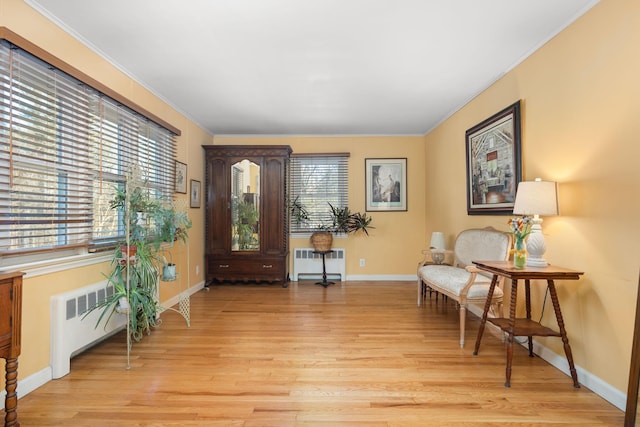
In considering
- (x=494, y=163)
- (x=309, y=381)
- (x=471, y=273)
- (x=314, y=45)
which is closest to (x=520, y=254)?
(x=471, y=273)

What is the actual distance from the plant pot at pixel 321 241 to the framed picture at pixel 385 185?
2.83 feet

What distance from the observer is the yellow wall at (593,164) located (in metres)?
1.75

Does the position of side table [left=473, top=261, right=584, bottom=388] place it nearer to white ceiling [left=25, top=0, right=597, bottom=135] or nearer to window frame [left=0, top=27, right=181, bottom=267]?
white ceiling [left=25, top=0, right=597, bottom=135]

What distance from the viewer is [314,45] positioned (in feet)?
7.97

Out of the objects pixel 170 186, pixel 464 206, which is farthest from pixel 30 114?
pixel 464 206

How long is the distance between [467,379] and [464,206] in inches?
84.9

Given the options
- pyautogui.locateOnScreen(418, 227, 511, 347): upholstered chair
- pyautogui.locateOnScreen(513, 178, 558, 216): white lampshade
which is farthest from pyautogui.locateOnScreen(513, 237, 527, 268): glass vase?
pyautogui.locateOnScreen(418, 227, 511, 347): upholstered chair

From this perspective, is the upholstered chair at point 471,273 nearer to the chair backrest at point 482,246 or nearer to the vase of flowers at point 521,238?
the chair backrest at point 482,246

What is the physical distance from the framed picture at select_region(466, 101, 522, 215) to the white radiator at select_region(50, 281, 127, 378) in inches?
139

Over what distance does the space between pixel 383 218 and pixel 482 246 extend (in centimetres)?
213

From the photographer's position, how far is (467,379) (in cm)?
209

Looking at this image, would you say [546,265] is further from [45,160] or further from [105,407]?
[45,160]

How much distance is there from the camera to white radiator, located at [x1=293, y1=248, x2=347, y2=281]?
16.6 feet

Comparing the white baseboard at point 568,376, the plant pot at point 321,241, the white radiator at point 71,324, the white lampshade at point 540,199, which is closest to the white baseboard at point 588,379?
the white baseboard at point 568,376
